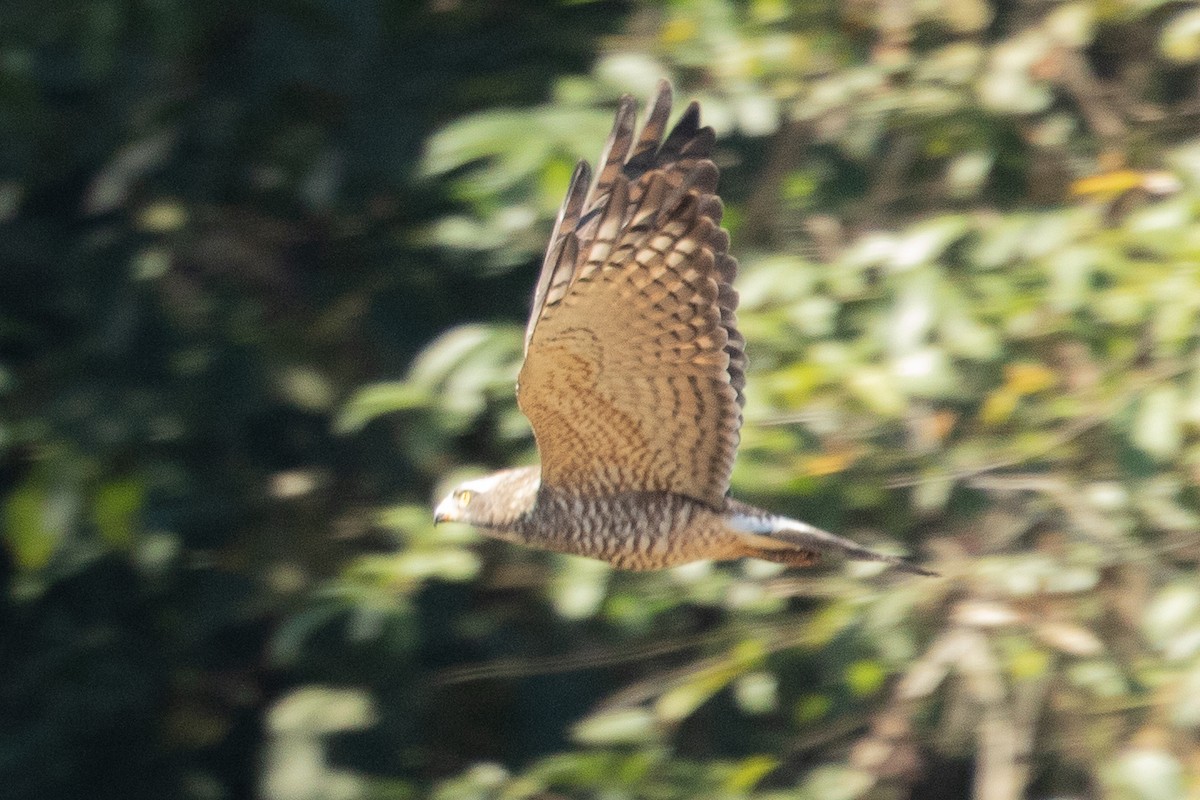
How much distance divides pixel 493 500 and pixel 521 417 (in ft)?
1.47

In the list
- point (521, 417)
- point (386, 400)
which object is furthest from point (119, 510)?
point (521, 417)

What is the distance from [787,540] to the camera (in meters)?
2.86

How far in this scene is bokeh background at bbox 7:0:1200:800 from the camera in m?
3.42

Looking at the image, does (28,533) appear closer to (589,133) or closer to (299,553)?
(299,553)

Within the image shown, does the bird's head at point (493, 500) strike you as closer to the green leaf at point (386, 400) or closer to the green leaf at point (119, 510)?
the green leaf at point (386, 400)

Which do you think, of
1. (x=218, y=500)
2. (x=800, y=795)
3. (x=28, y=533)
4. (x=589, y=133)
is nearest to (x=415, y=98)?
(x=589, y=133)

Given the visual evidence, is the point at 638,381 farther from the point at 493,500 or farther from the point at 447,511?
the point at 447,511

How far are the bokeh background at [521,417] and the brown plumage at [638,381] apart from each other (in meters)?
0.44

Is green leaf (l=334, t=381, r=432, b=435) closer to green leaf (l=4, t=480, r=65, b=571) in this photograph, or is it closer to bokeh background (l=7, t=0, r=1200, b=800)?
bokeh background (l=7, t=0, r=1200, b=800)

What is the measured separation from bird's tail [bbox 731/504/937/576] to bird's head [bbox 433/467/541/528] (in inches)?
14.5

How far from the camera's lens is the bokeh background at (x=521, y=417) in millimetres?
3418

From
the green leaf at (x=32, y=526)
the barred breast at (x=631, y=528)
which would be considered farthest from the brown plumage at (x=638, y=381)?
the green leaf at (x=32, y=526)

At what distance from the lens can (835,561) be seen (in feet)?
12.1

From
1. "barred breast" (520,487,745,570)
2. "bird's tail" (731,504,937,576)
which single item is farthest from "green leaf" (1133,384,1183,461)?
"barred breast" (520,487,745,570)
